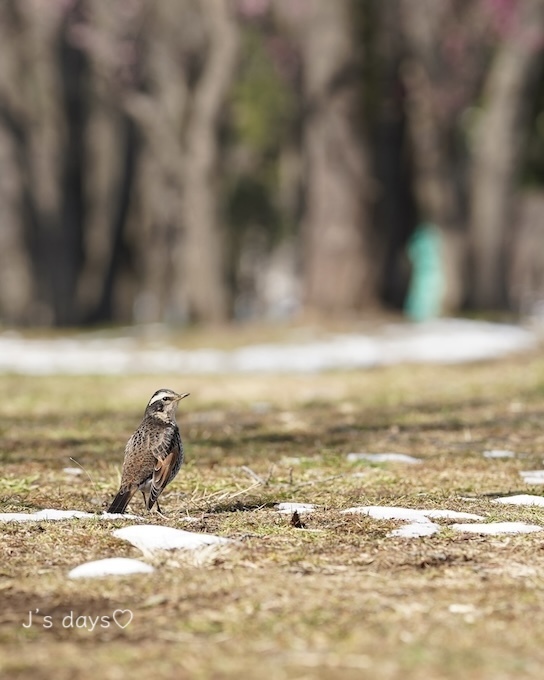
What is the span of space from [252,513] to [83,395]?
7.21 metres

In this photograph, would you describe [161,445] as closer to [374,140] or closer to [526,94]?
[374,140]

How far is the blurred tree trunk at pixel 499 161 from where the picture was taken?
24.1 metres

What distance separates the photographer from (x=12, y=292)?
2770 centimetres

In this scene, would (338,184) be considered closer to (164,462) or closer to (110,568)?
(164,462)

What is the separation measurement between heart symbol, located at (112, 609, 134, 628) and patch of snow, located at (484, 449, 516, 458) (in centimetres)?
426

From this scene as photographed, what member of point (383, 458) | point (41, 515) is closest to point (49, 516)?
point (41, 515)

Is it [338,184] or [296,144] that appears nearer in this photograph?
[338,184]

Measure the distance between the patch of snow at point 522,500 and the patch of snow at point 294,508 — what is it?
950 mm

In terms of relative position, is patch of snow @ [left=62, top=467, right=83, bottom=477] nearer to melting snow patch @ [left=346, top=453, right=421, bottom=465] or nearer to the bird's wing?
the bird's wing

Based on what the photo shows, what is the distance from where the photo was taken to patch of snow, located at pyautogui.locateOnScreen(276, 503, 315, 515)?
6.04 meters

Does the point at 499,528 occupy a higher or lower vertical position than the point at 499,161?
lower

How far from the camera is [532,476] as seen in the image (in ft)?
24.1

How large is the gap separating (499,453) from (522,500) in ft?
6.28

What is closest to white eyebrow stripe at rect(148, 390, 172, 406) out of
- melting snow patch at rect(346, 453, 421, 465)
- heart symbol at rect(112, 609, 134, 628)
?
melting snow patch at rect(346, 453, 421, 465)
